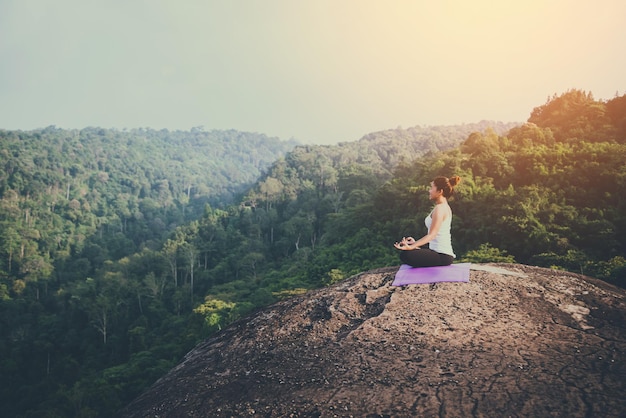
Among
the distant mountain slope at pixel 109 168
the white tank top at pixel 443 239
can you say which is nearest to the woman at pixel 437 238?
the white tank top at pixel 443 239

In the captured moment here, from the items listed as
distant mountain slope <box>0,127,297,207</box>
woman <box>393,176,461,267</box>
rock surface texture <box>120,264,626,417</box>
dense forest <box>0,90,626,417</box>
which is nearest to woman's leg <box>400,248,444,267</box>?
woman <box>393,176,461,267</box>

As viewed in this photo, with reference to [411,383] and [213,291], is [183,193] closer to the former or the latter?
[213,291]

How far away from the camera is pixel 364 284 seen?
666cm

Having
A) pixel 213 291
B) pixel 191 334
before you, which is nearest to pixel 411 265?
pixel 191 334

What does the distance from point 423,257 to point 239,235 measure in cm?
5746

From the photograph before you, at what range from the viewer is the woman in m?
6.05

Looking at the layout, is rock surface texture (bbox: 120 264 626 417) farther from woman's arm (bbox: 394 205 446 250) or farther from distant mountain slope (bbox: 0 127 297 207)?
distant mountain slope (bbox: 0 127 297 207)

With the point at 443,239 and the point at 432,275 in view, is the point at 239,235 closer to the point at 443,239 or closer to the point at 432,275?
the point at 432,275

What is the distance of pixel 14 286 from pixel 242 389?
60.9m

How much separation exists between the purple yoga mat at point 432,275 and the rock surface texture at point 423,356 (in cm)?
14

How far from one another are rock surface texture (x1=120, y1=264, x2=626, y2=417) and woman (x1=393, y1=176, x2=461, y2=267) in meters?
0.49

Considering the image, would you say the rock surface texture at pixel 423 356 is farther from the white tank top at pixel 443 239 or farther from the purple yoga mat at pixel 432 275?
the white tank top at pixel 443 239

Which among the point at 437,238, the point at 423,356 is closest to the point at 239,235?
the point at 437,238

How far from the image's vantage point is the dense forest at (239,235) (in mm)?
22078
